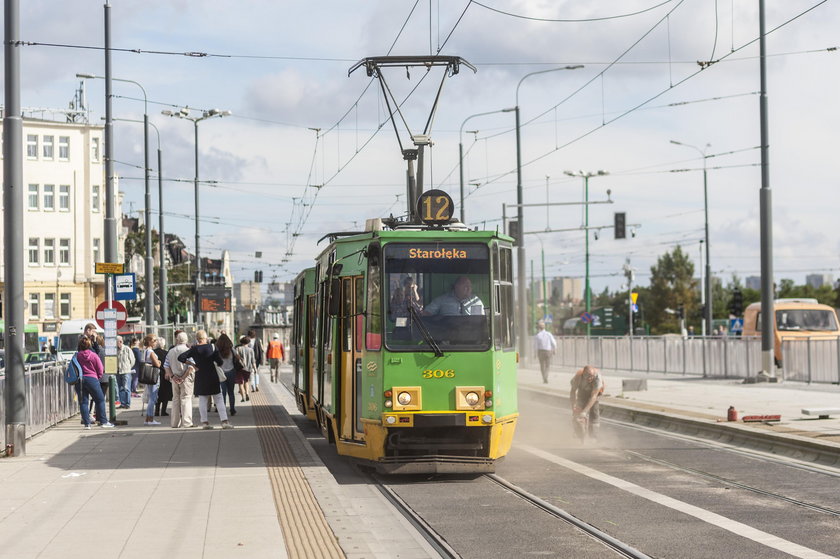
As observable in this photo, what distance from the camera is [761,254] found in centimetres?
3328

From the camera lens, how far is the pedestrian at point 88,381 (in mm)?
21688

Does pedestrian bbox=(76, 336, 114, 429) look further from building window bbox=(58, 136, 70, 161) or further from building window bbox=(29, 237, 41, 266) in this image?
building window bbox=(58, 136, 70, 161)

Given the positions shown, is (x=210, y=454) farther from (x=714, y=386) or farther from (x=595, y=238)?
(x=595, y=238)

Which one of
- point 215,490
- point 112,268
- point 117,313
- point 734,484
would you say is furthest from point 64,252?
point 734,484

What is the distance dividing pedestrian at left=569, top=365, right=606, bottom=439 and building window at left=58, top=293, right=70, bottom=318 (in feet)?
207

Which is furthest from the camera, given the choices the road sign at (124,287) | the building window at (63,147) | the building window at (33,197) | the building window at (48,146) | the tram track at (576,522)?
the building window at (63,147)

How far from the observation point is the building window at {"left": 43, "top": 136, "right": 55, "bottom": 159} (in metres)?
77.8

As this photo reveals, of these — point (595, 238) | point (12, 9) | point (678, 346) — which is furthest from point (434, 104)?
point (595, 238)

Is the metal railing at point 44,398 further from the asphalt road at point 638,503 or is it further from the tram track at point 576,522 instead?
the tram track at point 576,522

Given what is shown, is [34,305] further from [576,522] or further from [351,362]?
[576,522]

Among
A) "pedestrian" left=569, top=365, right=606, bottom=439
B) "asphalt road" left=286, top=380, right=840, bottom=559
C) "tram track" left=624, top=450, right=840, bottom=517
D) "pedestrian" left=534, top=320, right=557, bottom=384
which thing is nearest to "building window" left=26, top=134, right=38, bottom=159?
"pedestrian" left=534, top=320, right=557, bottom=384

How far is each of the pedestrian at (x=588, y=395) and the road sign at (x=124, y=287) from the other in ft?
32.5

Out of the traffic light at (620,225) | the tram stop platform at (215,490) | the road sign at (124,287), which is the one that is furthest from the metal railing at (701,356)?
the road sign at (124,287)

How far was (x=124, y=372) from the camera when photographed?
2703cm
